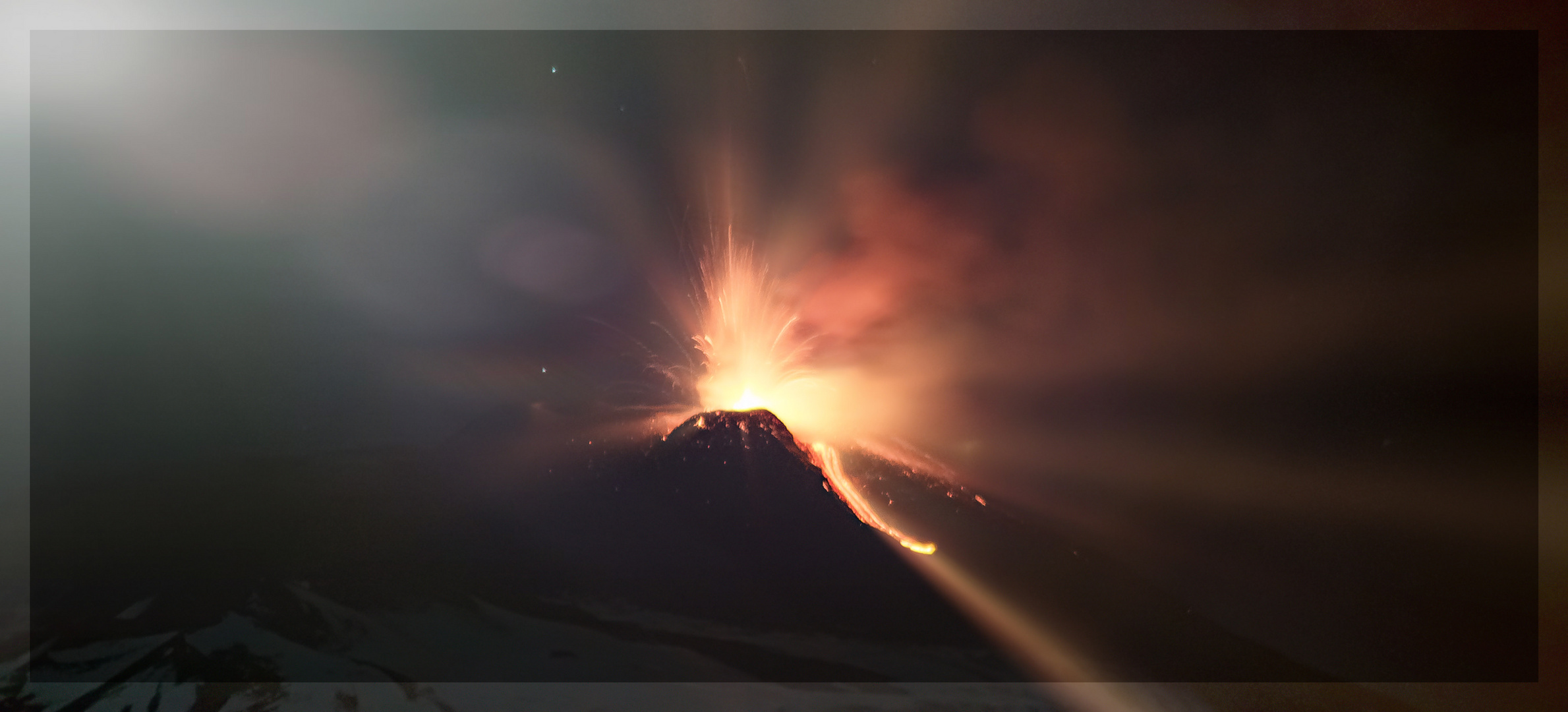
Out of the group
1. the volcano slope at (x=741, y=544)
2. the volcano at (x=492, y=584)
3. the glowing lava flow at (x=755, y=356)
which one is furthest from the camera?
the glowing lava flow at (x=755, y=356)

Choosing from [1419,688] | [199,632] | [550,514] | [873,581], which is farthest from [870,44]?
[199,632]

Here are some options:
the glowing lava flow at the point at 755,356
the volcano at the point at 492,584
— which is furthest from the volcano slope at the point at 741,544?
the glowing lava flow at the point at 755,356

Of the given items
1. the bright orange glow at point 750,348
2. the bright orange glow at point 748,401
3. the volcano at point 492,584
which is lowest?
the volcano at point 492,584

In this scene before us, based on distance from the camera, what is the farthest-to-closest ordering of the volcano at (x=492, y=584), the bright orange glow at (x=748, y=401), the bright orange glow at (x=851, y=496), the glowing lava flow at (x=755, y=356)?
the bright orange glow at (x=748, y=401) → the glowing lava flow at (x=755, y=356) → the bright orange glow at (x=851, y=496) → the volcano at (x=492, y=584)

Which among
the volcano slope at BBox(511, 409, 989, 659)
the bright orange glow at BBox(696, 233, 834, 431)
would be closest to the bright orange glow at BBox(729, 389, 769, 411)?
the bright orange glow at BBox(696, 233, 834, 431)

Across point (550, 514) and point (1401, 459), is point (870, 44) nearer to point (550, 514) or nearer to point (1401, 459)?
point (550, 514)

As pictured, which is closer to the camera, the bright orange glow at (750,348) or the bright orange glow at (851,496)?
the bright orange glow at (851,496)

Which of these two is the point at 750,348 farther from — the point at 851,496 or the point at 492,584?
the point at 492,584

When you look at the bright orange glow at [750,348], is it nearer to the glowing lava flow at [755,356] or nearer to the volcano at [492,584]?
the glowing lava flow at [755,356]

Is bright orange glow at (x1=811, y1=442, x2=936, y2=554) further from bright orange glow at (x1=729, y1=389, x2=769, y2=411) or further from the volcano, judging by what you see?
bright orange glow at (x1=729, y1=389, x2=769, y2=411)
